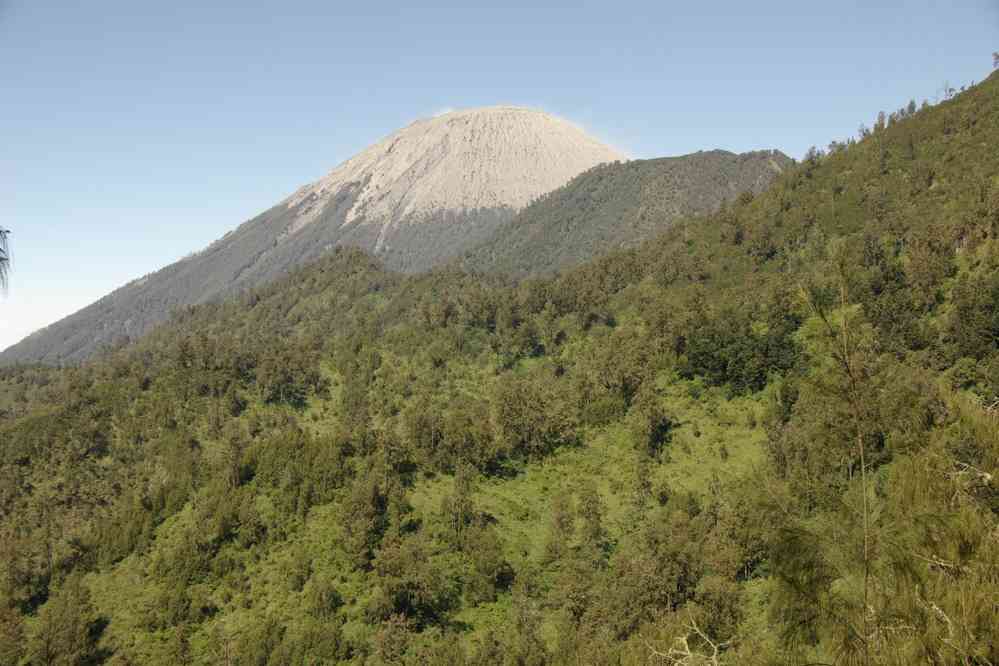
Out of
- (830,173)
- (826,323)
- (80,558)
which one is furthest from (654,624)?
(830,173)

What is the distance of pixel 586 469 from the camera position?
2103 inches

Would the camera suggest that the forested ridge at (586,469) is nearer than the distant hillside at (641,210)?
Yes

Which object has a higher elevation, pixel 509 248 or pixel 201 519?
pixel 509 248

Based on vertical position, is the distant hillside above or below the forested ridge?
above

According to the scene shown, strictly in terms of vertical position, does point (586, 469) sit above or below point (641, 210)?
below

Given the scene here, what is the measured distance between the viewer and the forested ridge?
24.5 feet

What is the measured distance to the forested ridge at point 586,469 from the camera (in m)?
7.45

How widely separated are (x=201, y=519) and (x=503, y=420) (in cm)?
2511

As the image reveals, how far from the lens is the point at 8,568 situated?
43500 mm

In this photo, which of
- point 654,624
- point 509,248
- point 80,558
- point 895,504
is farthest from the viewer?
point 509,248

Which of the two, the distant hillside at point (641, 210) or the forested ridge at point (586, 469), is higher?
the distant hillside at point (641, 210)

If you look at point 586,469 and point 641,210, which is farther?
point 641,210

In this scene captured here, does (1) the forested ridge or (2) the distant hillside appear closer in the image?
(1) the forested ridge

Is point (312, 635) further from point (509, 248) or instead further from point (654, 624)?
point (509, 248)
